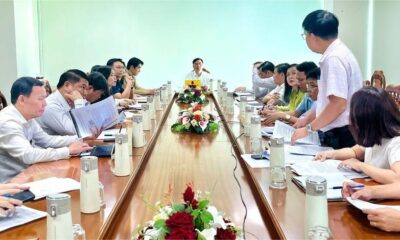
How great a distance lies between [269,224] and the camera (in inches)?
54.4

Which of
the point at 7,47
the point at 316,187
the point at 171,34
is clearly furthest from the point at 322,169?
the point at 171,34

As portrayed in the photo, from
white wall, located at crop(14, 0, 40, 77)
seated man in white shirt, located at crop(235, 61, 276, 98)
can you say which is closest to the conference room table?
seated man in white shirt, located at crop(235, 61, 276, 98)

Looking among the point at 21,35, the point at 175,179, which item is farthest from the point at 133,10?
the point at 175,179

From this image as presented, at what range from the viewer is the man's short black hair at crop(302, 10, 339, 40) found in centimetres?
224

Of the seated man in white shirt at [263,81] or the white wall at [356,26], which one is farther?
the white wall at [356,26]

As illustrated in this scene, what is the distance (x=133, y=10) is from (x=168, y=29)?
2.24 ft

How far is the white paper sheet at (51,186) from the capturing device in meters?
1.54

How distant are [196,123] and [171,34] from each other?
15.6ft

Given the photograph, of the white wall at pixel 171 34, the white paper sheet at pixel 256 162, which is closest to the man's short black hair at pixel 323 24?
the white paper sheet at pixel 256 162

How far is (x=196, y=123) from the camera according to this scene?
2.87m

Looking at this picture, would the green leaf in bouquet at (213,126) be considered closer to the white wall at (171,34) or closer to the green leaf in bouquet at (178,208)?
the green leaf in bouquet at (178,208)

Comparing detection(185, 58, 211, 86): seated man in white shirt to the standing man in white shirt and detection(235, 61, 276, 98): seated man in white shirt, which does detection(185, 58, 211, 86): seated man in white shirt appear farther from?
the standing man in white shirt

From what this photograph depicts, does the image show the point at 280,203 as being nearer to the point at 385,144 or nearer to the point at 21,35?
the point at 385,144

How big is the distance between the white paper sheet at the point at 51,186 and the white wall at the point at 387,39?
4959 millimetres
